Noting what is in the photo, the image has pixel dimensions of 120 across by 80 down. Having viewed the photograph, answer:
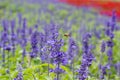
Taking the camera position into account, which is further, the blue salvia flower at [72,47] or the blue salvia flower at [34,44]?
the blue salvia flower at [34,44]

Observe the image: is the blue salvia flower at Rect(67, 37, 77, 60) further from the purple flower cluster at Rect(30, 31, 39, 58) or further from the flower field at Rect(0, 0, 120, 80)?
the purple flower cluster at Rect(30, 31, 39, 58)

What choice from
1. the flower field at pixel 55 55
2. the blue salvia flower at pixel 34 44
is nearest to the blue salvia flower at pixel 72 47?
the flower field at pixel 55 55

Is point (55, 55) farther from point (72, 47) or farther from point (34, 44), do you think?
point (34, 44)

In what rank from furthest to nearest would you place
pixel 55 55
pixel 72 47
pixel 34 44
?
pixel 34 44 < pixel 72 47 < pixel 55 55

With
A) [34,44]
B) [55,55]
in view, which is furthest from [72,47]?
[55,55]

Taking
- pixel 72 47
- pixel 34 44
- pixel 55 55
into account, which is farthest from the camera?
pixel 34 44

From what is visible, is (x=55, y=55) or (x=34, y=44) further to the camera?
(x=34, y=44)

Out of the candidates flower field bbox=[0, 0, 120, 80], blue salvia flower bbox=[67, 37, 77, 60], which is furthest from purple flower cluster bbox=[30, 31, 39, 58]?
blue salvia flower bbox=[67, 37, 77, 60]

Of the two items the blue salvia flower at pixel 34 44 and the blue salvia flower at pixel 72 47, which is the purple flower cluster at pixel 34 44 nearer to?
the blue salvia flower at pixel 34 44

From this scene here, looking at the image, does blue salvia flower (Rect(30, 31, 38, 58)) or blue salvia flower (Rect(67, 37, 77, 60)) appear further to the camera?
blue salvia flower (Rect(30, 31, 38, 58))

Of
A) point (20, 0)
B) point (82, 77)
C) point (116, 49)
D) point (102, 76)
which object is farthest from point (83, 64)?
point (20, 0)

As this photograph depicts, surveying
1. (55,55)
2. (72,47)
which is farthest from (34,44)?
(55,55)

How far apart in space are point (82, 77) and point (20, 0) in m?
16.8

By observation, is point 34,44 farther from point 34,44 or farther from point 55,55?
point 55,55
